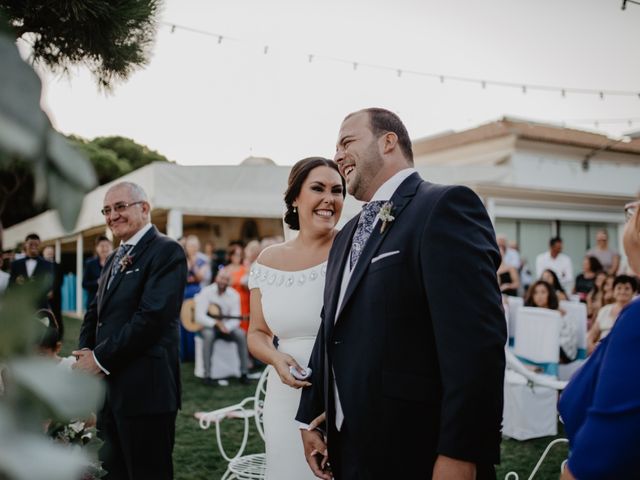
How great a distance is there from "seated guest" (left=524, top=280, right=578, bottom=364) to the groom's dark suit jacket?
588 centimetres

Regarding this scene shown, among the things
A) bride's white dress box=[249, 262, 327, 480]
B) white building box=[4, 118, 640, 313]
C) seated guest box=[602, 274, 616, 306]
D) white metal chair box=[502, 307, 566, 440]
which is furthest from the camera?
white building box=[4, 118, 640, 313]

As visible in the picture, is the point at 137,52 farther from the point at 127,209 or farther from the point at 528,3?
the point at 528,3

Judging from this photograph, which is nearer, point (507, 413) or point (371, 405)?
point (371, 405)

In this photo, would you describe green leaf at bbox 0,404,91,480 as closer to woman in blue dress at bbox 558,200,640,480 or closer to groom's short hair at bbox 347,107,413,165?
woman in blue dress at bbox 558,200,640,480

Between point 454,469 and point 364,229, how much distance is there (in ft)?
3.18

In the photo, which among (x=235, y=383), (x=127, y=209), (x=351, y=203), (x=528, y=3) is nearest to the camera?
(x=127, y=209)

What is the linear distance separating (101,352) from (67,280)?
77.5 ft

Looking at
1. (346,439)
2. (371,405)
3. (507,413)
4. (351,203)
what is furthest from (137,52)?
(351,203)

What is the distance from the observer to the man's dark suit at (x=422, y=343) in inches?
67.4

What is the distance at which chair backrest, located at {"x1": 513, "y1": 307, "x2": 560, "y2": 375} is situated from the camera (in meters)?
7.10

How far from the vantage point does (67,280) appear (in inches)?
966

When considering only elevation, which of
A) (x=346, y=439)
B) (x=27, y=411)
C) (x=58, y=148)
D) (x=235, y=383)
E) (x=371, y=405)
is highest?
(x=58, y=148)

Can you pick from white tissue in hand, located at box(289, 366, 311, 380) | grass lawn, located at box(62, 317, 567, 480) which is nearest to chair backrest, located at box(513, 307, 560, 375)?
grass lawn, located at box(62, 317, 567, 480)

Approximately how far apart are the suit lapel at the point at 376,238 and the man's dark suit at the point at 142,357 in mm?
1595
